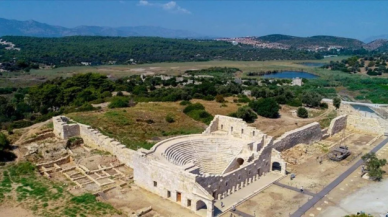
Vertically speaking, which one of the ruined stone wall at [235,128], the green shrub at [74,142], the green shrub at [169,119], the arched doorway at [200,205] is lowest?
the arched doorway at [200,205]

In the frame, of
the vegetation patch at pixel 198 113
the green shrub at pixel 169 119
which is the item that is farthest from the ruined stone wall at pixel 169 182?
the vegetation patch at pixel 198 113

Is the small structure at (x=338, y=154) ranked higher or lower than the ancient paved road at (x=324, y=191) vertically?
higher

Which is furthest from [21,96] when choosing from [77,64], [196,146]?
[77,64]

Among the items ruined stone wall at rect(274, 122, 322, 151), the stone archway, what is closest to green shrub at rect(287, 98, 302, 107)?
ruined stone wall at rect(274, 122, 322, 151)

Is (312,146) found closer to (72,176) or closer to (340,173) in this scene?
(340,173)

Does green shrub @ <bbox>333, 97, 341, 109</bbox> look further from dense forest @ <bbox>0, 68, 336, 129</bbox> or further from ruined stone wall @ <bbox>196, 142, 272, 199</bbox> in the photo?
ruined stone wall @ <bbox>196, 142, 272, 199</bbox>

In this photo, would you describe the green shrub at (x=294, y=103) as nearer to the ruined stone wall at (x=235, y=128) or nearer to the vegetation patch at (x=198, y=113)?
the vegetation patch at (x=198, y=113)

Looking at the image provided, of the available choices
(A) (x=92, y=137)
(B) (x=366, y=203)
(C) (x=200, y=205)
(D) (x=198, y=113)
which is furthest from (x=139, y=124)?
(B) (x=366, y=203)
